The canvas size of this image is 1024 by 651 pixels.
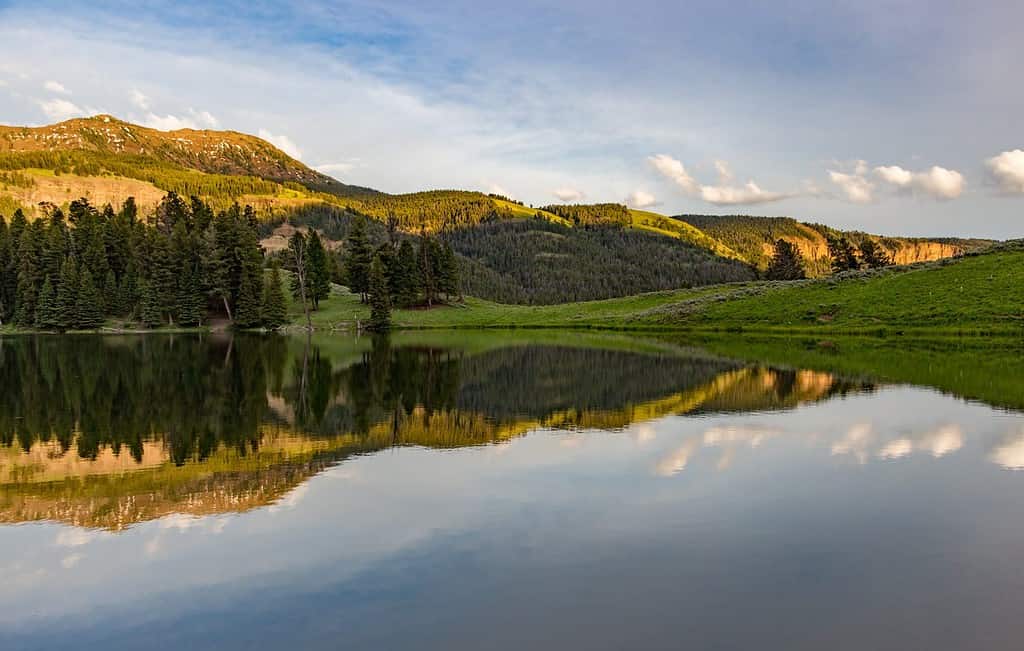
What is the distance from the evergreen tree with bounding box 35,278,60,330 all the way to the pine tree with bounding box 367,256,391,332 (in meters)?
48.0

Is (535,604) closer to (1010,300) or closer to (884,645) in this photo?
(884,645)

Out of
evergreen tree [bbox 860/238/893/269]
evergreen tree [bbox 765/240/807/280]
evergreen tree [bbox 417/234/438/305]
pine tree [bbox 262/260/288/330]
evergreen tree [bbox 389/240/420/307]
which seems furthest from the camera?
evergreen tree [bbox 765/240/807/280]

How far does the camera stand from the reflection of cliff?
587 inches

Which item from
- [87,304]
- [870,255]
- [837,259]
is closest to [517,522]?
[87,304]

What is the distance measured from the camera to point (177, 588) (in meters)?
9.80

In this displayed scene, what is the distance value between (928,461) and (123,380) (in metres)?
36.3

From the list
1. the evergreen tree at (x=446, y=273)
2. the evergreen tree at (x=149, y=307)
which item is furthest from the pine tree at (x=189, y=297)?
the evergreen tree at (x=446, y=273)

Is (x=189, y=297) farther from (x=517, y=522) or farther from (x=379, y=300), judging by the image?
(x=517, y=522)

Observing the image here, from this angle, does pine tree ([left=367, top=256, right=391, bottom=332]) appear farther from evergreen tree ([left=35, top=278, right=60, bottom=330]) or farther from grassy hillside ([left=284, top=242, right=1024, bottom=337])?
evergreen tree ([left=35, top=278, right=60, bottom=330])

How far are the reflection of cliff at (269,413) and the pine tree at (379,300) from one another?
1825 inches

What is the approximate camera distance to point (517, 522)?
12.4 metres

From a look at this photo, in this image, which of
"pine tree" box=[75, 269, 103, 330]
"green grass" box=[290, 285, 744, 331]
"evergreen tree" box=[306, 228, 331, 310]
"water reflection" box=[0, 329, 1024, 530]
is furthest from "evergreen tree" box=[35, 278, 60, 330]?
"water reflection" box=[0, 329, 1024, 530]

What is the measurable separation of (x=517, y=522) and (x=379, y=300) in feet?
A: 274

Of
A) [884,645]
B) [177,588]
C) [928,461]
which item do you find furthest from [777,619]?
[928,461]
